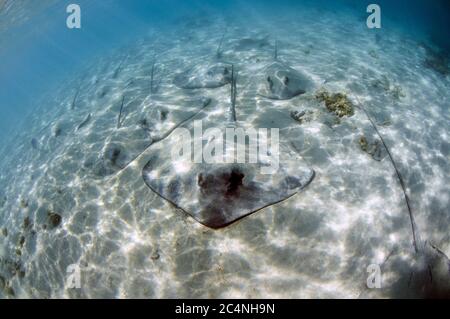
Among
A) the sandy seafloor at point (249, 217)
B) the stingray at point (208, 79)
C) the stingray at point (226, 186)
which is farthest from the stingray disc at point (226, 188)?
the stingray at point (208, 79)

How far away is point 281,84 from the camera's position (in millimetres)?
9133

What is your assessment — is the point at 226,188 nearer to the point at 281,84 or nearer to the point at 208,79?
the point at 281,84

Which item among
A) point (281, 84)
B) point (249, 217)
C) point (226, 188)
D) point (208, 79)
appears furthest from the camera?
point (208, 79)

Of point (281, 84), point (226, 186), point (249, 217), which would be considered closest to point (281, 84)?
point (281, 84)

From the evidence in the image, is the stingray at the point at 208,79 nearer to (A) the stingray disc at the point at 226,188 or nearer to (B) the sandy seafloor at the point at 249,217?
(B) the sandy seafloor at the point at 249,217

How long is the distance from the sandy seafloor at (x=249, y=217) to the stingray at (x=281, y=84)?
0.83 ft

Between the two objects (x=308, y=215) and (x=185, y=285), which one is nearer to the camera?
(x=185, y=285)

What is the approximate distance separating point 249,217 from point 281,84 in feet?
16.2

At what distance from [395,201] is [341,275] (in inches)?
88.7

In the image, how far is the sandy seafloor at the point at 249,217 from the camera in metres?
5.33
